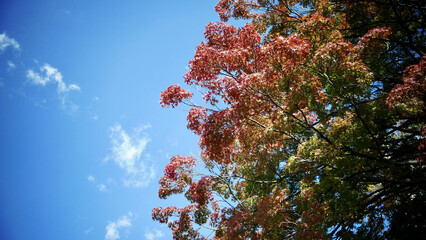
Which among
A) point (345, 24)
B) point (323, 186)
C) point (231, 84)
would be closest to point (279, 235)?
point (323, 186)

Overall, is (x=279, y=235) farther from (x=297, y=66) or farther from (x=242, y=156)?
(x=297, y=66)

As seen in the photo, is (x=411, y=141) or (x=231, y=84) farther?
(x=411, y=141)

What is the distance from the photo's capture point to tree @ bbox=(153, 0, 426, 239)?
4.61 meters

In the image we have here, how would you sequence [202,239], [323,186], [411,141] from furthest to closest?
[202,239]
[411,141]
[323,186]

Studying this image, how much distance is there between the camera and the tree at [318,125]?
4.61m

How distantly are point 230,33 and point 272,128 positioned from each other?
3299 millimetres

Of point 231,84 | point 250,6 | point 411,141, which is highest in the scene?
point 250,6

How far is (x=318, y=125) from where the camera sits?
5.75m

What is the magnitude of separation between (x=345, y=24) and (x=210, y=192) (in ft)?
22.4

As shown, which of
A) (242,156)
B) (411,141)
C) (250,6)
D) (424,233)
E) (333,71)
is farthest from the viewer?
(250,6)

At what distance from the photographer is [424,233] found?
17.4ft

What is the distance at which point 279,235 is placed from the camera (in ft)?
19.4

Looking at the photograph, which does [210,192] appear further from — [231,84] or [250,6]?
[250,6]

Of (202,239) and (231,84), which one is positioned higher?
(231,84)
